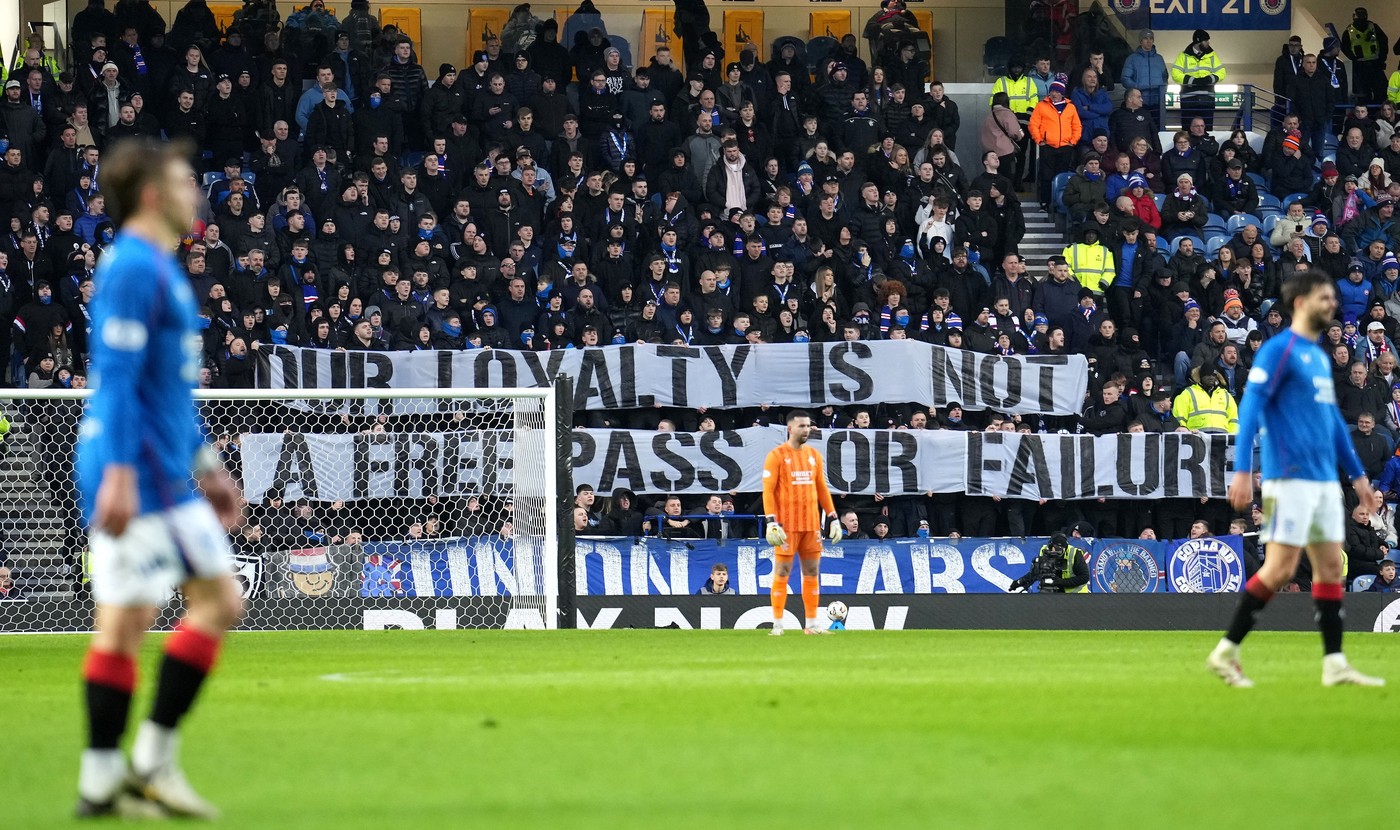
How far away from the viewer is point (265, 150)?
24422mm

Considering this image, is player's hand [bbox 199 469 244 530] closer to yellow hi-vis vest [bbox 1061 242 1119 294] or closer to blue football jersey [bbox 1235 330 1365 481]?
blue football jersey [bbox 1235 330 1365 481]

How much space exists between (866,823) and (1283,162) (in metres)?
26.0

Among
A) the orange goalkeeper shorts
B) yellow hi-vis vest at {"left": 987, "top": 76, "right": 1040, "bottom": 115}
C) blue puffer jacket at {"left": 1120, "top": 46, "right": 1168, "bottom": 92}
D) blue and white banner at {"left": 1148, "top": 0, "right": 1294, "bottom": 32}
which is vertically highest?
blue and white banner at {"left": 1148, "top": 0, "right": 1294, "bottom": 32}

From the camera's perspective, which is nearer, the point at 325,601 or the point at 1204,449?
the point at 325,601

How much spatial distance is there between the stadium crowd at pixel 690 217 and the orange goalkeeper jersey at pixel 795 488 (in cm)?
512

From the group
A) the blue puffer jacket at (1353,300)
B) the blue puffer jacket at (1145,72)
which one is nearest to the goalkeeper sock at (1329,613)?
the blue puffer jacket at (1353,300)

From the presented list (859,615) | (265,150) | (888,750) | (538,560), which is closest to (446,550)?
(538,560)

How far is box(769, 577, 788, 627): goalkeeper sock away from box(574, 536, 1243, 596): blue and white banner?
11.6 ft

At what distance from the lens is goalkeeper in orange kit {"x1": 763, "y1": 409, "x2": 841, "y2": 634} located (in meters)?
17.3

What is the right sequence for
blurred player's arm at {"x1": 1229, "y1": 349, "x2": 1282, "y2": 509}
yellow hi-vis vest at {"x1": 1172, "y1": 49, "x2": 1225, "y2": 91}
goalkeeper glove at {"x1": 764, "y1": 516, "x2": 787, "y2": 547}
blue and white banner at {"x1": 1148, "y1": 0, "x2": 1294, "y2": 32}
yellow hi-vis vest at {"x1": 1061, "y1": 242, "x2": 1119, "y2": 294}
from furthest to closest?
blue and white banner at {"x1": 1148, "y1": 0, "x2": 1294, "y2": 32} < yellow hi-vis vest at {"x1": 1172, "y1": 49, "x2": 1225, "y2": 91} < yellow hi-vis vest at {"x1": 1061, "y1": 242, "x2": 1119, "y2": 294} < goalkeeper glove at {"x1": 764, "y1": 516, "x2": 787, "y2": 547} < blurred player's arm at {"x1": 1229, "y1": 349, "x2": 1282, "y2": 509}

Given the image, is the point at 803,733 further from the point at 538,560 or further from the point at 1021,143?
the point at 1021,143

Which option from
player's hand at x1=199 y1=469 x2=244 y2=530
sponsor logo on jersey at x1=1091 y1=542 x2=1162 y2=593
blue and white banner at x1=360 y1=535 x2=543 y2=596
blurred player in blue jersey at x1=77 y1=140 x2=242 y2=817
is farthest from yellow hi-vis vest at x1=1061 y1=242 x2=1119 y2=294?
blurred player in blue jersey at x1=77 y1=140 x2=242 y2=817

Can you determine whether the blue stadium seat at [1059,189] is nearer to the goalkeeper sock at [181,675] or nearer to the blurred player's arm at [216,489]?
the blurred player's arm at [216,489]

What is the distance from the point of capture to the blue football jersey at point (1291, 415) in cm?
923
